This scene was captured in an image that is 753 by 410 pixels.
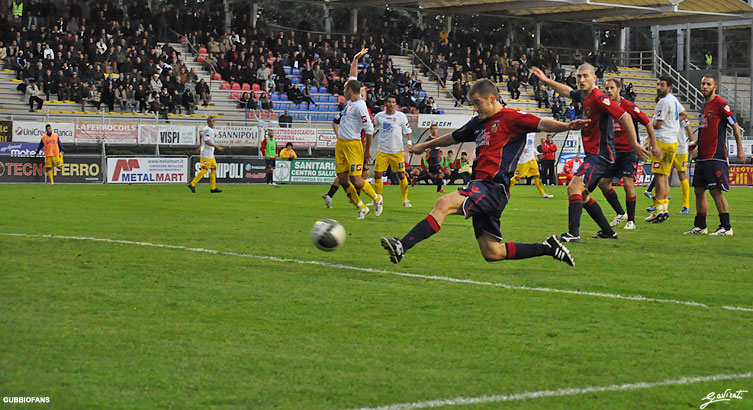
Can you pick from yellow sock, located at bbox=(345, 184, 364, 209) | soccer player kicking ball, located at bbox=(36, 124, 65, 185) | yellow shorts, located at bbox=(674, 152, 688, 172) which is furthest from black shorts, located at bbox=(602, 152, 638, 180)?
soccer player kicking ball, located at bbox=(36, 124, 65, 185)

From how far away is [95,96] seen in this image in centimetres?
3662

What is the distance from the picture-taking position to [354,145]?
17188mm

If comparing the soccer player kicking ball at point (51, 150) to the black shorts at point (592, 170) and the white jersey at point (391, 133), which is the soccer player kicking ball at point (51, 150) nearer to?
the white jersey at point (391, 133)

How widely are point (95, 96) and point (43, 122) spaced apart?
349 centimetres

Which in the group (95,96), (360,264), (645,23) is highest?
(645,23)

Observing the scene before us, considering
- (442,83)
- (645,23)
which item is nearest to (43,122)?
(442,83)

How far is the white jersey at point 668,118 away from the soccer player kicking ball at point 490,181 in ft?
29.8

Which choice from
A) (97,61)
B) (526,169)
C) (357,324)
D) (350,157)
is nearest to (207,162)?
(526,169)

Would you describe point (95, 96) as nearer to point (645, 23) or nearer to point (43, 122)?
point (43, 122)

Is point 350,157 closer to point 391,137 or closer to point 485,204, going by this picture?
point 391,137

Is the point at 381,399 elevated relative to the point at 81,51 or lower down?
lower down

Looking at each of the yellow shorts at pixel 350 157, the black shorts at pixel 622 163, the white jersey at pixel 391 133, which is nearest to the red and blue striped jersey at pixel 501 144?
the black shorts at pixel 622 163

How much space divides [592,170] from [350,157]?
5436mm


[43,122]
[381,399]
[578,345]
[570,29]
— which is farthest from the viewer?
[570,29]
